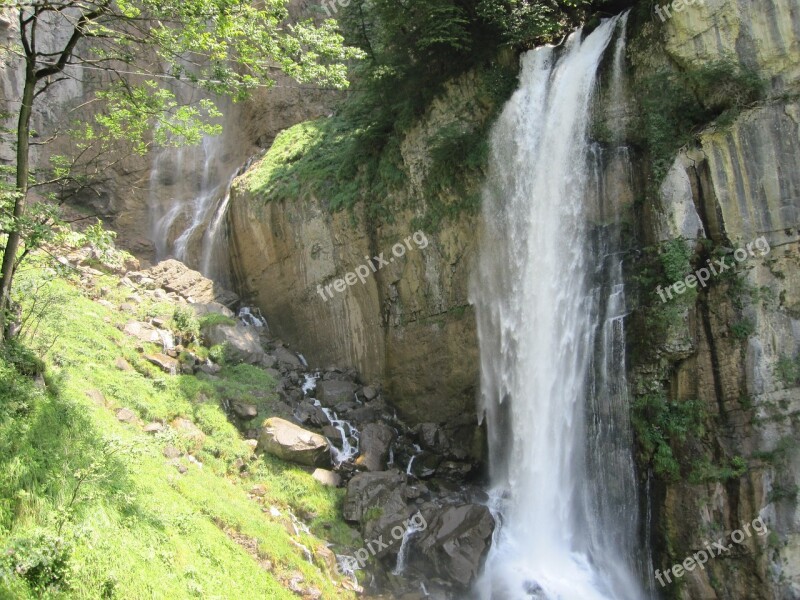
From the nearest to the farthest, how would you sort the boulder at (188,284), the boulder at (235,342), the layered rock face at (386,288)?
the layered rock face at (386,288) → the boulder at (235,342) → the boulder at (188,284)

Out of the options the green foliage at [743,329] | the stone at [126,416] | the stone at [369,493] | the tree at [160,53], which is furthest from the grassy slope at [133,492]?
the green foliage at [743,329]

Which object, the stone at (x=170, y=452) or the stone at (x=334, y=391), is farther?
the stone at (x=334, y=391)

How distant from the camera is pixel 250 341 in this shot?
17.0 meters

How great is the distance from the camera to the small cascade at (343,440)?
13.9 meters

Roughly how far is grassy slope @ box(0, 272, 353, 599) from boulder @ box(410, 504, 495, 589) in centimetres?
159

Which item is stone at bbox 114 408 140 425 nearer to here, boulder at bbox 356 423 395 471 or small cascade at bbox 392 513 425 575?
boulder at bbox 356 423 395 471

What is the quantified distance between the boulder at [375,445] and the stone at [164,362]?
16.2 ft

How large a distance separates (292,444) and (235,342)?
4837 mm

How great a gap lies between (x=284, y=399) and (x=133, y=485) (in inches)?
295

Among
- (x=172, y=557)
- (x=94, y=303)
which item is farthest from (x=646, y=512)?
(x=94, y=303)

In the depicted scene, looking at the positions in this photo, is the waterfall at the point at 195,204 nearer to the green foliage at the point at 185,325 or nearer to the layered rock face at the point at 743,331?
the green foliage at the point at 185,325

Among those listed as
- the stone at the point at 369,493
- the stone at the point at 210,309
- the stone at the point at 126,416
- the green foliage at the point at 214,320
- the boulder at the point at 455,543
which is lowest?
the boulder at the point at 455,543

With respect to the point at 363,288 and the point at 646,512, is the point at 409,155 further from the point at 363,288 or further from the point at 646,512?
the point at 646,512

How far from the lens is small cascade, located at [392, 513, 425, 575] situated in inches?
446
